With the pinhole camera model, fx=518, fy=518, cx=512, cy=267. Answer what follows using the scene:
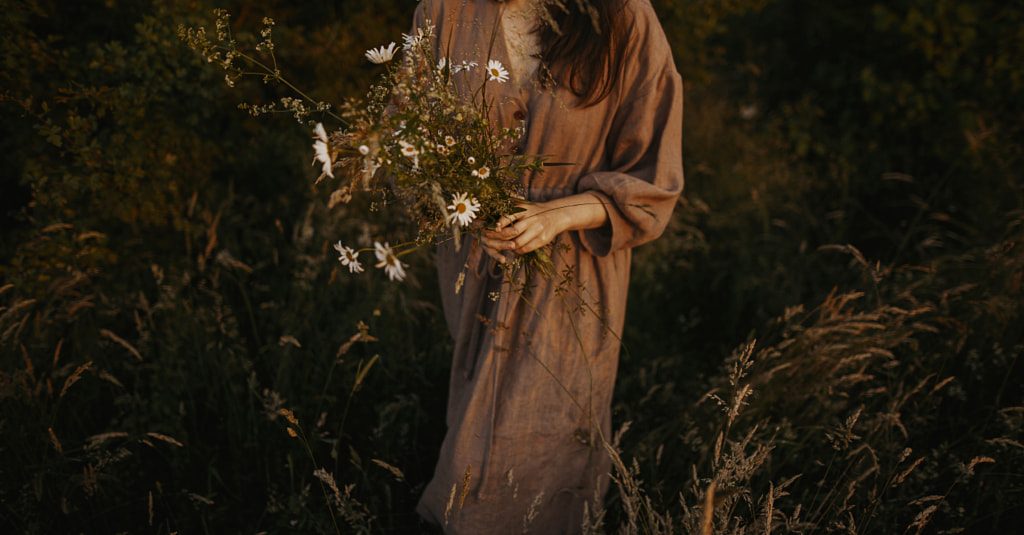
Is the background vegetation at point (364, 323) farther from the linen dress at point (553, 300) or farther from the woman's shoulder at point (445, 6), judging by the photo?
the woman's shoulder at point (445, 6)

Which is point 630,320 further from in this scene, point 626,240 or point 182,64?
point 182,64

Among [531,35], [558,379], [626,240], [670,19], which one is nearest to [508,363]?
[558,379]

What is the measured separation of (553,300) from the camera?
143 centimetres

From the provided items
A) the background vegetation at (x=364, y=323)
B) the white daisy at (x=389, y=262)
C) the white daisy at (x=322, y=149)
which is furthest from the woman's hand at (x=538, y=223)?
the background vegetation at (x=364, y=323)

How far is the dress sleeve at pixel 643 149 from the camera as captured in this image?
132 cm

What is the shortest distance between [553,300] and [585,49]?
2.15 ft

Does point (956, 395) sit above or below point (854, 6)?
below

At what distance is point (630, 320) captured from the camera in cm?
287

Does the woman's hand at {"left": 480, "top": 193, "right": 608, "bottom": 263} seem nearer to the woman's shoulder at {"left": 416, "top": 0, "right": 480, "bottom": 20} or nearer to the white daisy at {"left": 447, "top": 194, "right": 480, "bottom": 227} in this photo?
the white daisy at {"left": 447, "top": 194, "right": 480, "bottom": 227}

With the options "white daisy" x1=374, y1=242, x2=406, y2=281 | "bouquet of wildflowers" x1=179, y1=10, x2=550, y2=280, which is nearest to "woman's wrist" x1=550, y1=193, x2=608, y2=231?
"bouquet of wildflowers" x1=179, y1=10, x2=550, y2=280

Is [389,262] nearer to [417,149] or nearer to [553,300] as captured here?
[417,149]

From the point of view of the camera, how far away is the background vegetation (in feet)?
5.58

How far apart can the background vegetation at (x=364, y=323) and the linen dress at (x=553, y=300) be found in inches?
8.3

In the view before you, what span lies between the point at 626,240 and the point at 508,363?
48 centimetres
